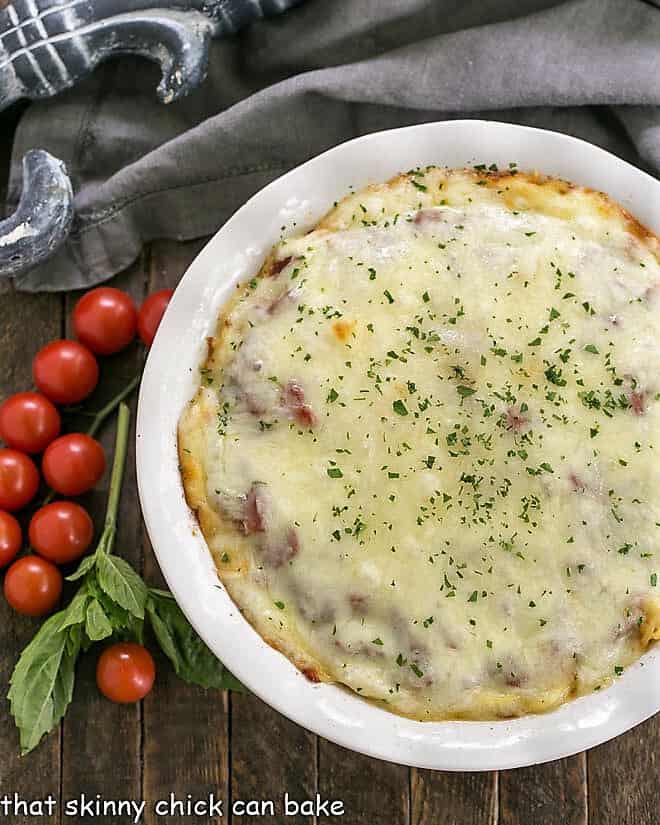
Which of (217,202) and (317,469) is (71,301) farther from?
(317,469)

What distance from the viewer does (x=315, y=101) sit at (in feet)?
9.21

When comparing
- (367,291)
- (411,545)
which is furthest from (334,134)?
(411,545)

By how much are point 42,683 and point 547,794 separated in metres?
1.36

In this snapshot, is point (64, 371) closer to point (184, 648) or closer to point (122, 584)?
point (122, 584)

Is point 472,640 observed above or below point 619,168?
below

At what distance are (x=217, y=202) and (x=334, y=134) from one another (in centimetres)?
37

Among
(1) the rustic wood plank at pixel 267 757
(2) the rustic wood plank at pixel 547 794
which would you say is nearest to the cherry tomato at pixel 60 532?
(1) the rustic wood plank at pixel 267 757

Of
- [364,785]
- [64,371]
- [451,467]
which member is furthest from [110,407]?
[364,785]

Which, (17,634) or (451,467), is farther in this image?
(17,634)

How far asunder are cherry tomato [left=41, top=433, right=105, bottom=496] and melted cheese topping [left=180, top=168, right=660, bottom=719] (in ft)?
2.05

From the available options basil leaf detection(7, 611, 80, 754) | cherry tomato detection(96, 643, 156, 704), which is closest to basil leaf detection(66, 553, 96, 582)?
basil leaf detection(7, 611, 80, 754)

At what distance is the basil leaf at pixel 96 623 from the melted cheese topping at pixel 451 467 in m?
0.48

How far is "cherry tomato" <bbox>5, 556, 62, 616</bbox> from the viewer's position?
2.76 metres

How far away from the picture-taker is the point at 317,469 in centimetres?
219
